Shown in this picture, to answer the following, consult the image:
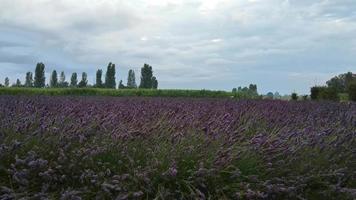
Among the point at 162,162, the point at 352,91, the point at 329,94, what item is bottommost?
the point at 162,162

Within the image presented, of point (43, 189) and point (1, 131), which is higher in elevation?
point (1, 131)

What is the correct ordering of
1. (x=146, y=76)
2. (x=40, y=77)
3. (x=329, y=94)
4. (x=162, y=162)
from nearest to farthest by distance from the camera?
1. (x=162, y=162)
2. (x=329, y=94)
3. (x=146, y=76)
4. (x=40, y=77)

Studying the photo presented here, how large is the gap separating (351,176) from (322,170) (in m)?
0.29

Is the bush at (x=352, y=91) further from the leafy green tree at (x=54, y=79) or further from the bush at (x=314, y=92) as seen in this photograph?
the leafy green tree at (x=54, y=79)

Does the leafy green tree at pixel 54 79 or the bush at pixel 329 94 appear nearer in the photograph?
the bush at pixel 329 94

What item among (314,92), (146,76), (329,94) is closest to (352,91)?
(329,94)

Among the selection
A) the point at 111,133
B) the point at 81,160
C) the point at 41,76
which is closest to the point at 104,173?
the point at 81,160

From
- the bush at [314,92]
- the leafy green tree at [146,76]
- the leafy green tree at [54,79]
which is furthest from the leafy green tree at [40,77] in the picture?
the bush at [314,92]

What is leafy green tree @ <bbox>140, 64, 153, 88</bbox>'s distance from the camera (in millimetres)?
59750

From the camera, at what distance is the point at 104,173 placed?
3363mm

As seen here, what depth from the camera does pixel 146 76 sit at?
200 ft

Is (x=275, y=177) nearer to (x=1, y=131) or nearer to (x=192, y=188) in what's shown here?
(x=192, y=188)

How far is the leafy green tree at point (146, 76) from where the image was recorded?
59.8 m

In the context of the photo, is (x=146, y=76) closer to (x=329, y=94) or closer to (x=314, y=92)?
(x=314, y=92)
